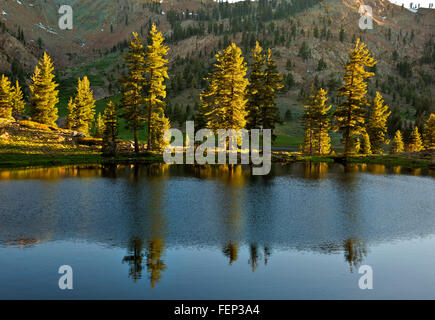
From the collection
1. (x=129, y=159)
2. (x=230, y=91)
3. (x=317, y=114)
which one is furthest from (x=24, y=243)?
(x=317, y=114)

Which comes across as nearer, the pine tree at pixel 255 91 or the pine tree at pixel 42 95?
the pine tree at pixel 255 91

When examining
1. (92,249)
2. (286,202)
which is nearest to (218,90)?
(286,202)

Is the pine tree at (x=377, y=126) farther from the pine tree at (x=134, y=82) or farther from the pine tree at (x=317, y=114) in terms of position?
the pine tree at (x=134, y=82)

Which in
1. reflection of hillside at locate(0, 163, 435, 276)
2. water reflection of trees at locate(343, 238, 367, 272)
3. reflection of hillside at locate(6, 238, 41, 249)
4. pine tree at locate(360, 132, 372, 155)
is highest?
pine tree at locate(360, 132, 372, 155)

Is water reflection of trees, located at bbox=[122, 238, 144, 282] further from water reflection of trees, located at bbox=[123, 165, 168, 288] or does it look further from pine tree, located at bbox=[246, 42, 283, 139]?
pine tree, located at bbox=[246, 42, 283, 139]

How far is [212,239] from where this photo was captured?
20.4 metres

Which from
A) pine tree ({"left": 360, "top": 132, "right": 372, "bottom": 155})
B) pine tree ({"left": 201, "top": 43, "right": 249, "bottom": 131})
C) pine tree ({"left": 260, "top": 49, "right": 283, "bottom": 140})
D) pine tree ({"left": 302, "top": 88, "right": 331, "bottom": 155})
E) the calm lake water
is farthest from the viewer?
pine tree ({"left": 360, "top": 132, "right": 372, "bottom": 155})

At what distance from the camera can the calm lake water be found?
48.0ft

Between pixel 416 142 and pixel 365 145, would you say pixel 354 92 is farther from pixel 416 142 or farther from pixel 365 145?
pixel 416 142

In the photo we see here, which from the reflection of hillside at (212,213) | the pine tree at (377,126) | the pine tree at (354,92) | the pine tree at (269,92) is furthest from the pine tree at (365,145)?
the reflection of hillside at (212,213)

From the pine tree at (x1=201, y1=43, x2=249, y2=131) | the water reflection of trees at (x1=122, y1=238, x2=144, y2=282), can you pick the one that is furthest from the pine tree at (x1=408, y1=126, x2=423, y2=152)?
the water reflection of trees at (x1=122, y1=238, x2=144, y2=282)

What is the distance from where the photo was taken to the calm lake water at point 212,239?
14641mm

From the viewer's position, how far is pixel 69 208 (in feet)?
88.8

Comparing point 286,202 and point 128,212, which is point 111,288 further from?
point 286,202
